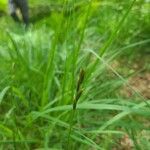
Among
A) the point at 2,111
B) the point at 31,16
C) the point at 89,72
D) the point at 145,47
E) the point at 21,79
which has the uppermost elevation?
the point at 89,72

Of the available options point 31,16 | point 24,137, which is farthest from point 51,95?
point 31,16

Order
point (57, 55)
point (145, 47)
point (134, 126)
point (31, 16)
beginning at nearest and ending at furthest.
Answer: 1. point (134, 126)
2. point (57, 55)
3. point (145, 47)
4. point (31, 16)

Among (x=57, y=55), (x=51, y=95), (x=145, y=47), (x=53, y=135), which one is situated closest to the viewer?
(x=53, y=135)

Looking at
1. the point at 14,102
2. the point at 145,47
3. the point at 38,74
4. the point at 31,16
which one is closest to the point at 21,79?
the point at 38,74

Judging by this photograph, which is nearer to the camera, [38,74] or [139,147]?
[139,147]

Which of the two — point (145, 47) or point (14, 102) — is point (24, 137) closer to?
point (14, 102)

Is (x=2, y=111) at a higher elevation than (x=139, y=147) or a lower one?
lower

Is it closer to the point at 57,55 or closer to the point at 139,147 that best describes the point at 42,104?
the point at 139,147

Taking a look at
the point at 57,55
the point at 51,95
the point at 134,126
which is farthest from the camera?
the point at 57,55

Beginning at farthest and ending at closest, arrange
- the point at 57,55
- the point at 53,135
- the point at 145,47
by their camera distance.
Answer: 1. the point at 145,47
2. the point at 57,55
3. the point at 53,135
